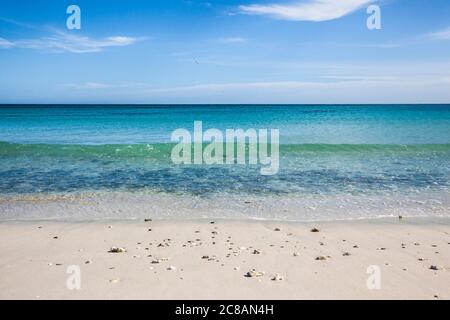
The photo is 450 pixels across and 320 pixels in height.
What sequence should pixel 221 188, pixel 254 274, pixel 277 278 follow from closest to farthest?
1. pixel 277 278
2. pixel 254 274
3. pixel 221 188

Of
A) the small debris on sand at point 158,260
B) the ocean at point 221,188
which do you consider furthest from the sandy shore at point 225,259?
the ocean at point 221,188

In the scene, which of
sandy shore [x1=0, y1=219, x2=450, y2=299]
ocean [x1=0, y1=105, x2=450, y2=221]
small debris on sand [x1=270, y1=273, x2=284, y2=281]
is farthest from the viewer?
ocean [x1=0, y1=105, x2=450, y2=221]

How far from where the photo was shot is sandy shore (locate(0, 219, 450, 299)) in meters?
4.82

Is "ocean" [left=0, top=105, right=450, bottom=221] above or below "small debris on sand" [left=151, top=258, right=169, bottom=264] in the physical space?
above

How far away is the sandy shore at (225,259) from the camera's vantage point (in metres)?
4.82

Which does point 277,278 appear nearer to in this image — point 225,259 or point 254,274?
point 254,274

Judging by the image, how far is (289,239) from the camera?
677 centimetres

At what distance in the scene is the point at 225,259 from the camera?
19.1ft

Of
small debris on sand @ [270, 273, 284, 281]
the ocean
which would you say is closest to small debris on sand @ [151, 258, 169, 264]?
small debris on sand @ [270, 273, 284, 281]

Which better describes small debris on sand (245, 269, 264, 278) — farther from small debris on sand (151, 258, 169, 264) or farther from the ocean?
the ocean

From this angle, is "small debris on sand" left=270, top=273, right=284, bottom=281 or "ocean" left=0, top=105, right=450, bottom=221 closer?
"small debris on sand" left=270, top=273, right=284, bottom=281

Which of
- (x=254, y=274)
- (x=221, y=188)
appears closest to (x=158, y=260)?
(x=254, y=274)
